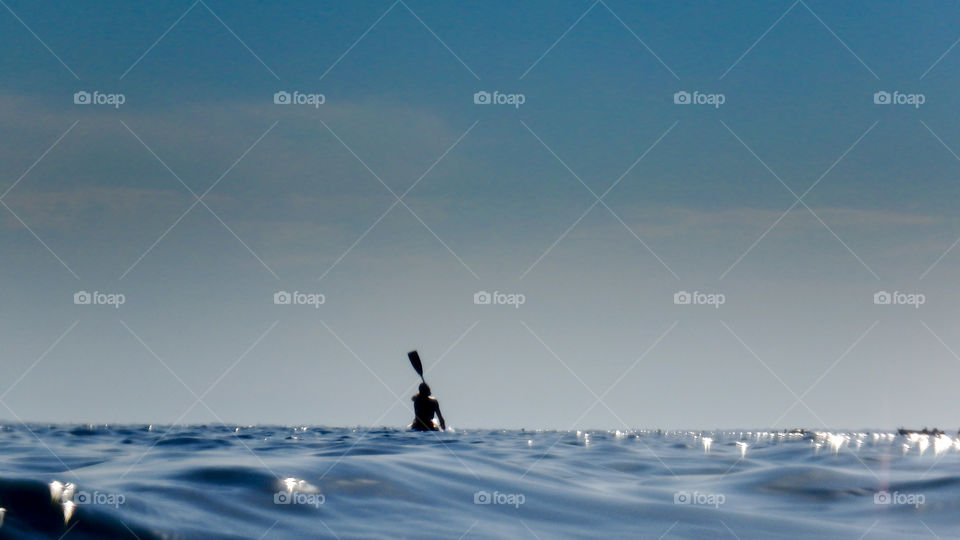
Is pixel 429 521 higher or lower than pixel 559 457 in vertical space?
lower

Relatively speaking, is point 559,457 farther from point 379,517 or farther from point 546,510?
point 379,517

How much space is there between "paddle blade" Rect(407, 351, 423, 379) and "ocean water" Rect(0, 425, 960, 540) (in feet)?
36.6

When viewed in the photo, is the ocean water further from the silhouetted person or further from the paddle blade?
the paddle blade

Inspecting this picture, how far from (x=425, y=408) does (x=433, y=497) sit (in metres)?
14.5

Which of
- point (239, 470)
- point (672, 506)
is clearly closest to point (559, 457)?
point (672, 506)

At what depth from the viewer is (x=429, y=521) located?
8.55 meters

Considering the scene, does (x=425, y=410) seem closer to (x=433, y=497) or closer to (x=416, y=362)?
(x=416, y=362)

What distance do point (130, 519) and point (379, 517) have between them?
7.59 feet

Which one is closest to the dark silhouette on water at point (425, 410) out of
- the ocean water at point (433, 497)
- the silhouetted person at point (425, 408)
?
the silhouetted person at point (425, 408)

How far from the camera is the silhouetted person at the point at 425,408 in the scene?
24094 mm

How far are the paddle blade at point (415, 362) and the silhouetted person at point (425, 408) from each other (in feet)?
4.68

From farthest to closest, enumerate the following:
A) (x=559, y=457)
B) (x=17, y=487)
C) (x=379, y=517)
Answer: (x=559, y=457) < (x=379, y=517) < (x=17, y=487)

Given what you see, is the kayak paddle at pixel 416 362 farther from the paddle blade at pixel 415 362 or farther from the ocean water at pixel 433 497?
the ocean water at pixel 433 497

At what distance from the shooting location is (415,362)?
26.3 meters
